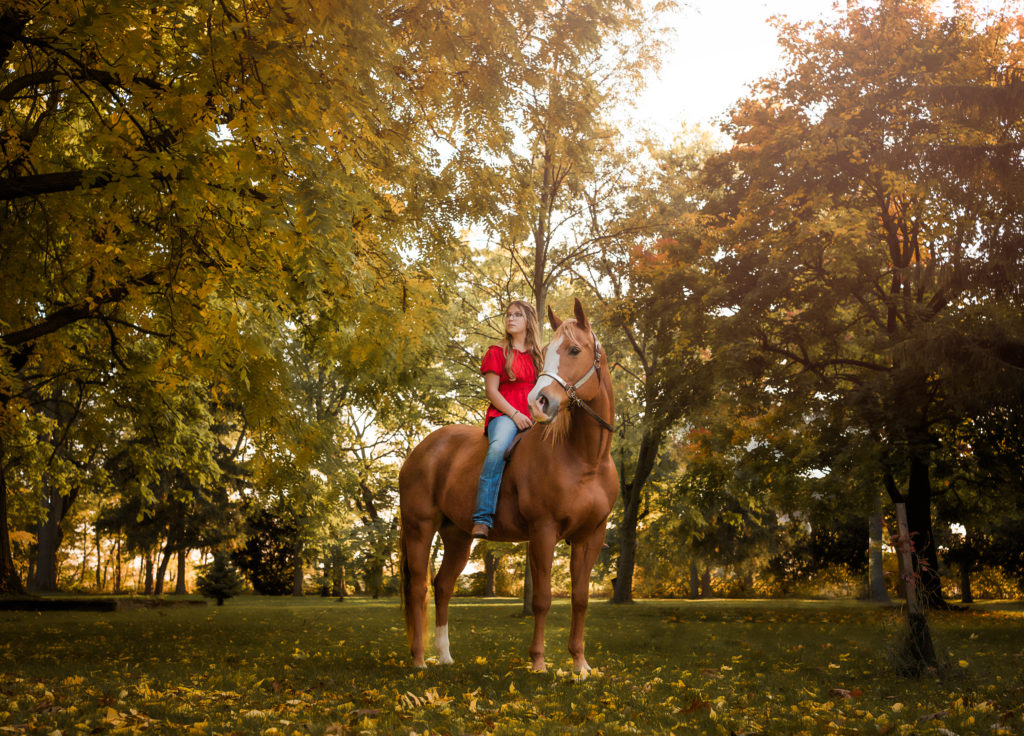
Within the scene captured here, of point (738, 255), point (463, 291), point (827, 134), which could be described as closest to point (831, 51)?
point (827, 134)

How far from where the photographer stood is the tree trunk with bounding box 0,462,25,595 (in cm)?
1573

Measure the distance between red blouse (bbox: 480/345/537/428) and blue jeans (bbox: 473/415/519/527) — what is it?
21 cm

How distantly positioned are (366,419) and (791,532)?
1907 centimetres

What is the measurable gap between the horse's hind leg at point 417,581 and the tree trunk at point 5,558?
12399mm

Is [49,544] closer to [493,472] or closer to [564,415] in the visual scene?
[493,472]

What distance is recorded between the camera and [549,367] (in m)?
5.36

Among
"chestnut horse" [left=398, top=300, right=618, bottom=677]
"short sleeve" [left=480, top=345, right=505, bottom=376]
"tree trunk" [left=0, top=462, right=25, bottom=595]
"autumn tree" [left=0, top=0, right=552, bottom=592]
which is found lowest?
"tree trunk" [left=0, top=462, right=25, bottom=595]

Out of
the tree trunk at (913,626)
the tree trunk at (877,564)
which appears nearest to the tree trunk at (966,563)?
the tree trunk at (877,564)

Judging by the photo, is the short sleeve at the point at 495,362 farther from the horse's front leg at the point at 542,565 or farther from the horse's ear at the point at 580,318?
the horse's front leg at the point at 542,565

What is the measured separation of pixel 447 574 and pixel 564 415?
6.95 feet

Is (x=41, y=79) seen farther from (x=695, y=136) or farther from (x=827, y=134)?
(x=695, y=136)

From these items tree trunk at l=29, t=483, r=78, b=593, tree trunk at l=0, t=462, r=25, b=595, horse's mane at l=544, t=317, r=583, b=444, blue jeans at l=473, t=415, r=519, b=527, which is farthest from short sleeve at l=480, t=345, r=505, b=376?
tree trunk at l=29, t=483, r=78, b=593

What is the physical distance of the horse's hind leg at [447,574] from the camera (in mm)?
6789

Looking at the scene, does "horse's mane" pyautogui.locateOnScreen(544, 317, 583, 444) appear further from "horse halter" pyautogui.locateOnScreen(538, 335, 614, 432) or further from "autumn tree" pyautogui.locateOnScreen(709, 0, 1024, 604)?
"autumn tree" pyautogui.locateOnScreen(709, 0, 1024, 604)
